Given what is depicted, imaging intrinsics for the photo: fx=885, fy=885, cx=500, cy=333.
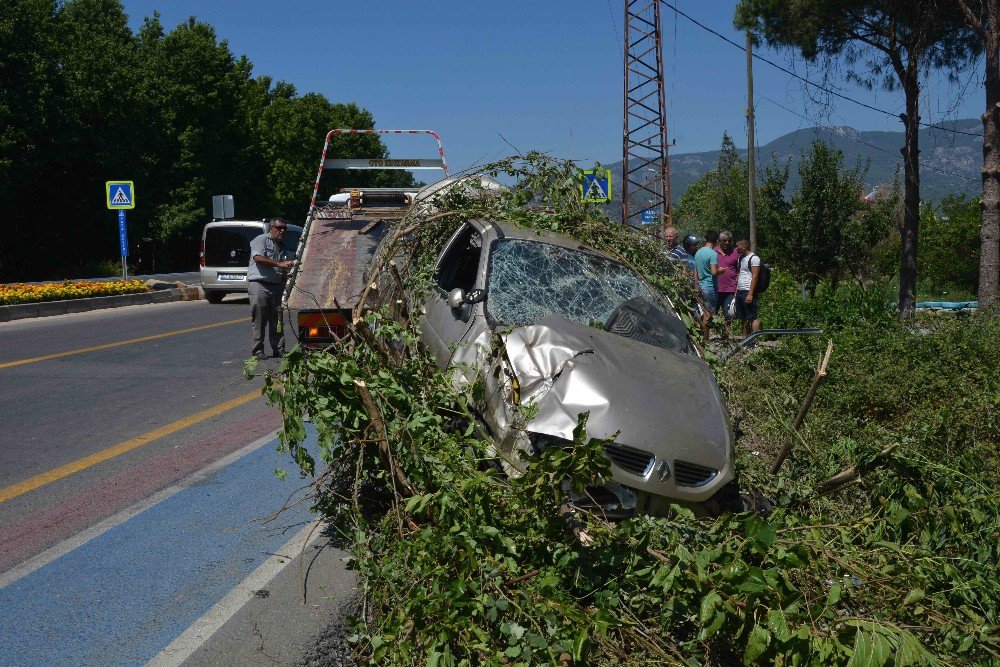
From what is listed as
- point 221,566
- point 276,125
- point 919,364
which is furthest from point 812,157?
point 276,125

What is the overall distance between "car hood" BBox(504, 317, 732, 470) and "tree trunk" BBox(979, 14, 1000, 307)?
8.19 m

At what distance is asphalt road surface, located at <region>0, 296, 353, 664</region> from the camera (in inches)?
158

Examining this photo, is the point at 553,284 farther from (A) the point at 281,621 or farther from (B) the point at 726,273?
(B) the point at 726,273

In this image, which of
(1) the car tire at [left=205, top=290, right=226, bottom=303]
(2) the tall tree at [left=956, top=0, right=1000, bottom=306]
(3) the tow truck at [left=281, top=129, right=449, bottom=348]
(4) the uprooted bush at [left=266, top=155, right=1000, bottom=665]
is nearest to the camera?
(4) the uprooted bush at [left=266, top=155, right=1000, bottom=665]

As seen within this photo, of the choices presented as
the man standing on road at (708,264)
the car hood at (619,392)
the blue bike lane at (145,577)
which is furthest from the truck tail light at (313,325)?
the man standing on road at (708,264)

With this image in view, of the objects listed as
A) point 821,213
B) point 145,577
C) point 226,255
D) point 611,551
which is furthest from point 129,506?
point 821,213

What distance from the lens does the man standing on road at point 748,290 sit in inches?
511

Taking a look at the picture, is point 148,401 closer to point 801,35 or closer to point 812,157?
point 801,35

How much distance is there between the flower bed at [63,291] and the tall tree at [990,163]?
682 inches

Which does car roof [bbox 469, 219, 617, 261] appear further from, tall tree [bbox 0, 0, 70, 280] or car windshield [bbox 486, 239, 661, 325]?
tall tree [bbox 0, 0, 70, 280]

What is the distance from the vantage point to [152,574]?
4.57 m

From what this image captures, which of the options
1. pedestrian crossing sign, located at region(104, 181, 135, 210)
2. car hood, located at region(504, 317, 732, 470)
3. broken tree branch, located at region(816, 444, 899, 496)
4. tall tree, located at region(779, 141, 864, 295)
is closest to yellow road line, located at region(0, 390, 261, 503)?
car hood, located at region(504, 317, 732, 470)

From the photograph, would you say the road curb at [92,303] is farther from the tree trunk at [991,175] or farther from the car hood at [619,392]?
the tree trunk at [991,175]

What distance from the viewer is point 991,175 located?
37.4 feet
